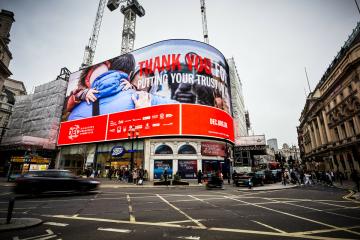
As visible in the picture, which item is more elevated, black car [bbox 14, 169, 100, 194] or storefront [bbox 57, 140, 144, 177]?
storefront [bbox 57, 140, 144, 177]

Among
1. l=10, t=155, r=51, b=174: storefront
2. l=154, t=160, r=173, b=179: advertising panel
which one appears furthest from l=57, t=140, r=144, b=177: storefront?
l=10, t=155, r=51, b=174: storefront

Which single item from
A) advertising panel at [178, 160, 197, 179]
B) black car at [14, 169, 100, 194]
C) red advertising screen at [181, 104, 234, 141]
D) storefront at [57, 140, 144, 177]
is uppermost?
red advertising screen at [181, 104, 234, 141]

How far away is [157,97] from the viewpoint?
111 feet

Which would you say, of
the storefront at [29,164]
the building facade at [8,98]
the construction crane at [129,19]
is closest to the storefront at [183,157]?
the storefront at [29,164]

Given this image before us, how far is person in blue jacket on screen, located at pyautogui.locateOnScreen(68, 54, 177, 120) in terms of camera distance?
34.8 m

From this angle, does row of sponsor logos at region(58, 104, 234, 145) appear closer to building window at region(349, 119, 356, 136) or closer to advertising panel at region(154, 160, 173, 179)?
advertising panel at region(154, 160, 173, 179)

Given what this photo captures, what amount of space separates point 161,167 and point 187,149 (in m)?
4.90

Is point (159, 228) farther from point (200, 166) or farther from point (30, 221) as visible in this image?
point (200, 166)

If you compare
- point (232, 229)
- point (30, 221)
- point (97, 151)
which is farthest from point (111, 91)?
point (232, 229)

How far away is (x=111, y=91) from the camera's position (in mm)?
39031

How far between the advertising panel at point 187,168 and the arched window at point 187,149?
1.40 metres

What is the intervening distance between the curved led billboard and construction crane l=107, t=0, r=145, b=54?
16295 mm

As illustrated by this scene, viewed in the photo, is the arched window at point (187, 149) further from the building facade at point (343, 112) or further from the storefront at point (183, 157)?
the building facade at point (343, 112)

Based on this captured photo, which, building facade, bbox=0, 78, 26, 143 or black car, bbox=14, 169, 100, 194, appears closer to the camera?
black car, bbox=14, 169, 100, 194
